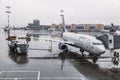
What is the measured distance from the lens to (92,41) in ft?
134

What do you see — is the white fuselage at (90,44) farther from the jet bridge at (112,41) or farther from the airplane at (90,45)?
the jet bridge at (112,41)

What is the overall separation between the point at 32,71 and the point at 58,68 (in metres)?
3.82

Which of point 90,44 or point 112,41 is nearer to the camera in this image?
point 90,44

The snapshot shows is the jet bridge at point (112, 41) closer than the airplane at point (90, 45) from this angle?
No

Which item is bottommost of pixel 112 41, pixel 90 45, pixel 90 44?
pixel 90 45

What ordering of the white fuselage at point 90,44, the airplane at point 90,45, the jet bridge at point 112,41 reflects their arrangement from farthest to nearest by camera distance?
the jet bridge at point 112,41, the airplane at point 90,45, the white fuselage at point 90,44

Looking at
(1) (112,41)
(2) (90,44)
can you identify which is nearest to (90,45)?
(2) (90,44)

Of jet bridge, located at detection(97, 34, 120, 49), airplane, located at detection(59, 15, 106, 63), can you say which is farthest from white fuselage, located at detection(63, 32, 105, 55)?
jet bridge, located at detection(97, 34, 120, 49)

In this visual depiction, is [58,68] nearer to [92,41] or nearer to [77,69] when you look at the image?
[77,69]

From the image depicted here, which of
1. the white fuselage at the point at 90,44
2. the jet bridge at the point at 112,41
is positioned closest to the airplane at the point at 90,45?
the white fuselage at the point at 90,44

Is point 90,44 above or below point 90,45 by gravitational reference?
above

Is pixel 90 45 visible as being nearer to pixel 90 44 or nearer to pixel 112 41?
pixel 90 44

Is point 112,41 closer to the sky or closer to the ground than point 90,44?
closer to the sky

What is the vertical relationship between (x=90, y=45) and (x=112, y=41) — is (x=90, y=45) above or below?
below
